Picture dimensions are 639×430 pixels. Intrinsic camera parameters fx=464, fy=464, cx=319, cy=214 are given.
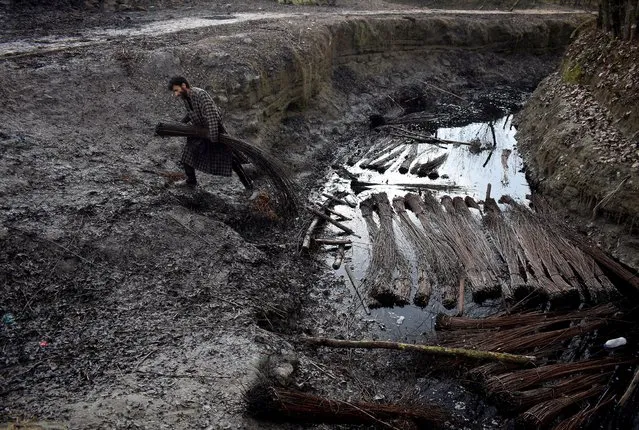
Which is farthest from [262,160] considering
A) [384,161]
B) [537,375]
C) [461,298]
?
[384,161]

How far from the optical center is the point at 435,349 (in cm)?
555

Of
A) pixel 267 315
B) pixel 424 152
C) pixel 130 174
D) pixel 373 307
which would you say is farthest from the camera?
pixel 424 152

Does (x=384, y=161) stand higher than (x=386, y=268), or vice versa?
(x=384, y=161)

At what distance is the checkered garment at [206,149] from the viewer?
695 cm

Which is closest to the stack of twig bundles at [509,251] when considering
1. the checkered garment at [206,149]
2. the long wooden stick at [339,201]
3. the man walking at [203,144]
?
the long wooden stick at [339,201]

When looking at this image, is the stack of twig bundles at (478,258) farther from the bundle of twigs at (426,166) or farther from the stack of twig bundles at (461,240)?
the bundle of twigs at (426,166)

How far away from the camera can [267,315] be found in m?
5.93

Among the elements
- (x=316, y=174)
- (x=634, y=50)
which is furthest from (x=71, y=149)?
(x=634, y=50)

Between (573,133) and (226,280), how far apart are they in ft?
26.8

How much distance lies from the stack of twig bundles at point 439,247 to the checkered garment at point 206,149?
11.9ft

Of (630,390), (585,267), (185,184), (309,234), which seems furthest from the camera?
(309,234)

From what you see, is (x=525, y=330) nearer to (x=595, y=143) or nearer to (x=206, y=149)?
(x=595, y=143)

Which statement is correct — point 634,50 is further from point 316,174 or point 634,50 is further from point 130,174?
point 130,174

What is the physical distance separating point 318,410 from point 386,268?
3096 mm
